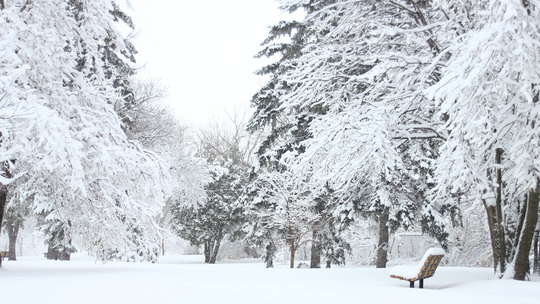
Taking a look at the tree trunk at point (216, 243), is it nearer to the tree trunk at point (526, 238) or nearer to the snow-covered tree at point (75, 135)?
the snow-covered tree at point (75, 135)

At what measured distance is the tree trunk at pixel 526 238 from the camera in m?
6.54

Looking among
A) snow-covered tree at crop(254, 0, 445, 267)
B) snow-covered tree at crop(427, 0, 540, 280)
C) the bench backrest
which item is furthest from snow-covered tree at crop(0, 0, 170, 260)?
snow-covered tree at crop(427, 0, 540, 280)

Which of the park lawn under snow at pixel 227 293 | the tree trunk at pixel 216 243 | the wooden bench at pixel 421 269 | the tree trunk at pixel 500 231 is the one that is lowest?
the tree trunk at pixel 216 243

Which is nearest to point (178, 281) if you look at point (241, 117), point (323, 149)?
point (323, 149)

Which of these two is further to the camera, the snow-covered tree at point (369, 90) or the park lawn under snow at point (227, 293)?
the snow-covered tree at point (369, 90)

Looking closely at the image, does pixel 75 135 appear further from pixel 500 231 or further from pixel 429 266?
pixel 500 231

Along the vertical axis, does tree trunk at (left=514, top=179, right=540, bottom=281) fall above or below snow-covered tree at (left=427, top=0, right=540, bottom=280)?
below

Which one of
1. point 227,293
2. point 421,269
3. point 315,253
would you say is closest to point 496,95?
point 421,269

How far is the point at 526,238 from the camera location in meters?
6.66

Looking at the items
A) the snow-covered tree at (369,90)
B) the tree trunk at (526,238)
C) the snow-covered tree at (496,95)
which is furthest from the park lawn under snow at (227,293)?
the snow-covered tree at (369,90)

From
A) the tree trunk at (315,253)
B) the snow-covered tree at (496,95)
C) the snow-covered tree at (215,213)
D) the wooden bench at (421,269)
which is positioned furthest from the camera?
the snow-covered tree at (215,213)

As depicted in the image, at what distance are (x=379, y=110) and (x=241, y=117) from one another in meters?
27.3

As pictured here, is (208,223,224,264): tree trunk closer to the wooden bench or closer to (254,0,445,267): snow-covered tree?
(254,0,445,267): snow-covered tree

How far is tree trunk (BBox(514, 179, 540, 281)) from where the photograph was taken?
21.5 ft
